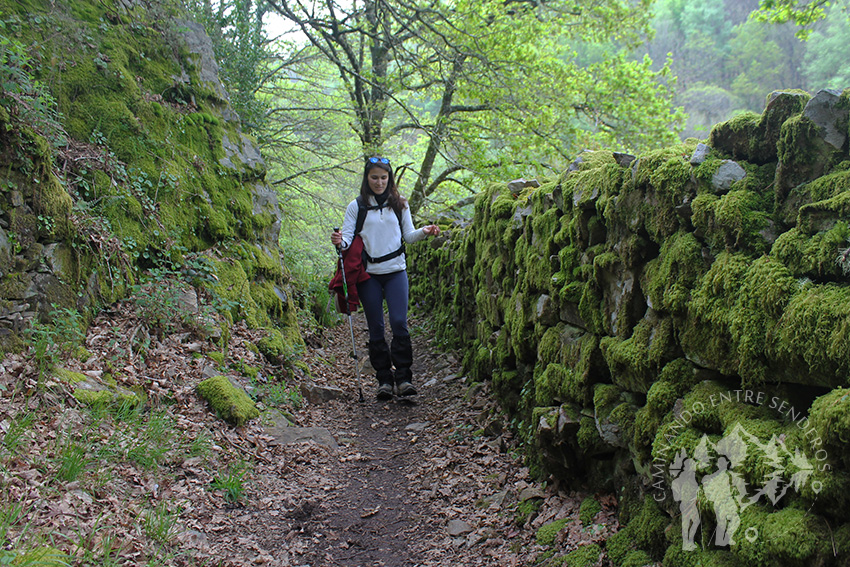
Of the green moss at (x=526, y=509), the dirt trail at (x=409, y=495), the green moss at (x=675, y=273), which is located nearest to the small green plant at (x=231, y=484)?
the dirt trail at (x=409, y=495)

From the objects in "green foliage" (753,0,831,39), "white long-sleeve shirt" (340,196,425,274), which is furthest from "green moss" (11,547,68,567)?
"green foliage" (753,0,831,39)

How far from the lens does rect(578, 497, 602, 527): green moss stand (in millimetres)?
2922

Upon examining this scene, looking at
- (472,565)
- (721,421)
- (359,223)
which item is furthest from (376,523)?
(359,223)

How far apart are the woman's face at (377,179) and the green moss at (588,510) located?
13.5ft

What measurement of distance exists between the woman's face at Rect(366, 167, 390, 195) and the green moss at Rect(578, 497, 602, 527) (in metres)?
4.12

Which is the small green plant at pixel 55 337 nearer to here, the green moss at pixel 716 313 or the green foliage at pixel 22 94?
the green foliage at pixel 22 94

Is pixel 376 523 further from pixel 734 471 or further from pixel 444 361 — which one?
pixel 444 361

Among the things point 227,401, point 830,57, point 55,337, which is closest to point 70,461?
point 55,337

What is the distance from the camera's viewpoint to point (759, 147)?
7.23ft

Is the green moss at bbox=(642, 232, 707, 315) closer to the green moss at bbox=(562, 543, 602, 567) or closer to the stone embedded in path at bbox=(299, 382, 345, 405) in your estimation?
the green moss at bbox=(562, 543, 602, 567)

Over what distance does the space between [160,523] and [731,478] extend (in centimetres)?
272

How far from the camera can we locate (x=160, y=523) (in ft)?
9.06

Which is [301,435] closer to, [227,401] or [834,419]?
[227,401]

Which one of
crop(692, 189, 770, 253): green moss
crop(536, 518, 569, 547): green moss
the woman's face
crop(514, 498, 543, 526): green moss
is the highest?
the woman's face
